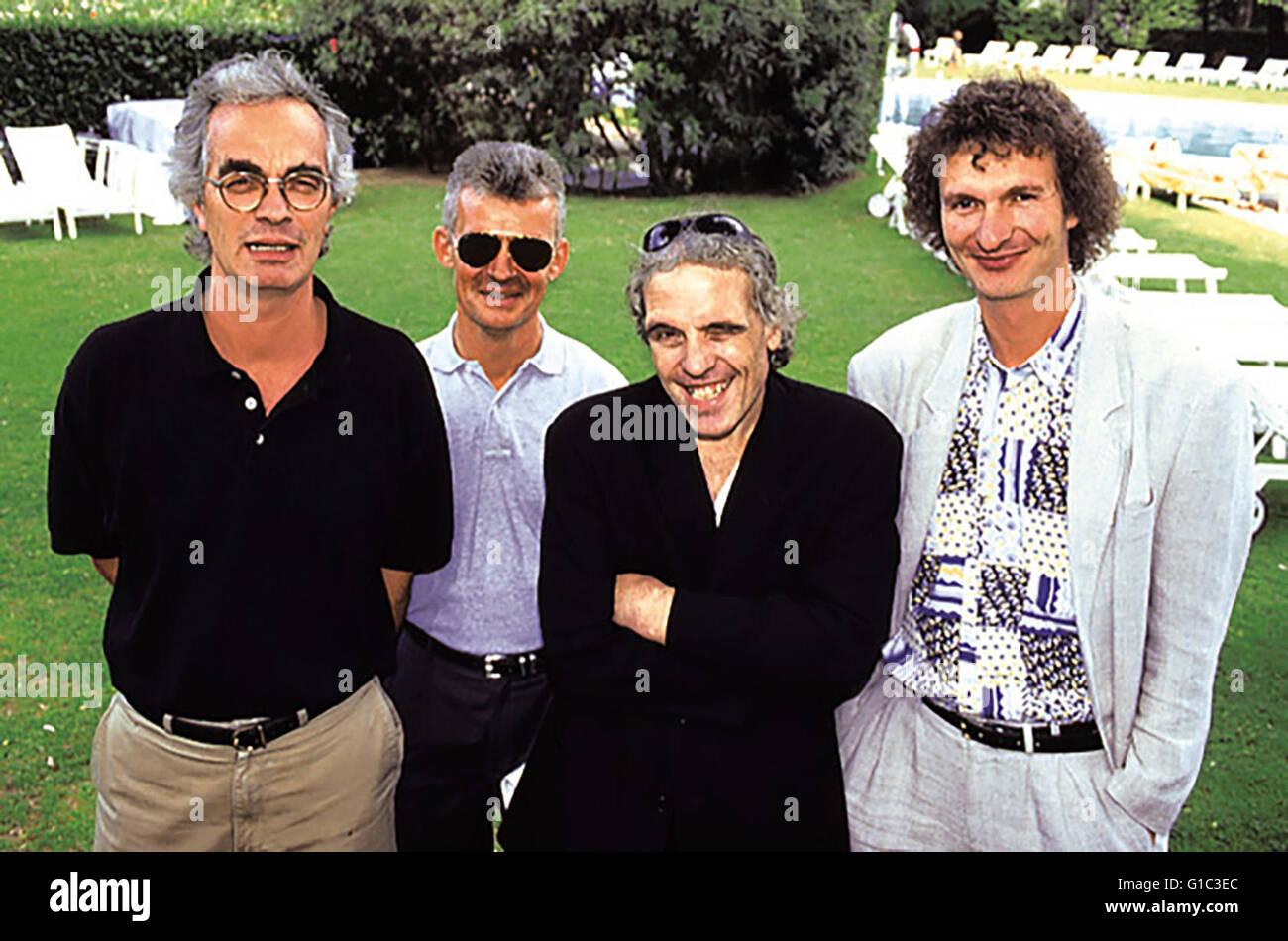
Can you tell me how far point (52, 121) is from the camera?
19719 mm

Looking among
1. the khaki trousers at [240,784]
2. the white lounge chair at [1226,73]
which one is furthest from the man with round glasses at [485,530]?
the white lounge chair at [1226,73]

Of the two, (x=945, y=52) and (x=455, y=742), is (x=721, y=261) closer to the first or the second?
(x=455, y=742)

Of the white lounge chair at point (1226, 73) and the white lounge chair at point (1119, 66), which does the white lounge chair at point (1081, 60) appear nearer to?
the white lounge chair at point (1119, 66)

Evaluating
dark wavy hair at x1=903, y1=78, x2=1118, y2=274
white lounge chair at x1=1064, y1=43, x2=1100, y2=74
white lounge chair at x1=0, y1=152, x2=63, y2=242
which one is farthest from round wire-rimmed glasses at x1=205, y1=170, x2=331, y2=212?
white lounge chair at x1=1064, y1=43, x2=1100, y2=74

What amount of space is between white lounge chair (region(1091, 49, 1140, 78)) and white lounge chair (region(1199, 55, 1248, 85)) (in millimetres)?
2729

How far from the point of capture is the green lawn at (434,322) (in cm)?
512

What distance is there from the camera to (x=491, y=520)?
3391 mm

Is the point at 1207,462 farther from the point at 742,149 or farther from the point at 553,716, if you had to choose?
the point at 742,149

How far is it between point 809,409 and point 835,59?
19423mm

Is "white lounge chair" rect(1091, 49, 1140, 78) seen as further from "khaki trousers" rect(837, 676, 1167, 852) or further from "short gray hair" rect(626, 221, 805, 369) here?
"khaki trousers" rect(837, 676, 1167, 852)

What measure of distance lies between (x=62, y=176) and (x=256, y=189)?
16.2m

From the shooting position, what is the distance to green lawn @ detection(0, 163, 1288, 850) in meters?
5.12

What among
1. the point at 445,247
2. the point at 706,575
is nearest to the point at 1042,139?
the point at 706,575
